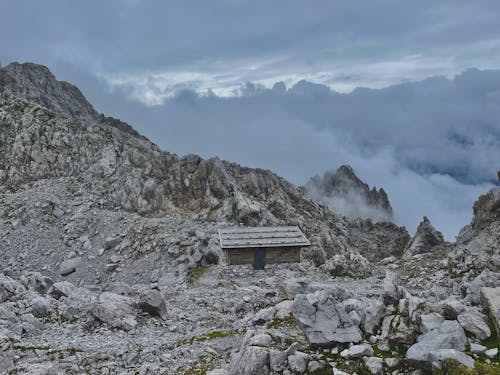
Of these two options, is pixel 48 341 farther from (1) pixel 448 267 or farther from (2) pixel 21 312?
(1) pixel 448 267

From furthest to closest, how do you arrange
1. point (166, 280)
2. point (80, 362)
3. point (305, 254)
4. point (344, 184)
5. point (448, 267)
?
point (344, 184), point (305, 254), point (166, 280), point (448, 267), point (80, 362)

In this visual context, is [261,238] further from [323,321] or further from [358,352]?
[358,352]

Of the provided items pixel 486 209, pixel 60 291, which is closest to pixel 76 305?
pixel 60 291

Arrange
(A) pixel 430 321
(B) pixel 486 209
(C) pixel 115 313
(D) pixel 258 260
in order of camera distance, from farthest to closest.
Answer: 1. (B) pixel 486 209
2. (D) pixel 258 260
3. (C) pixel 115 313
4. (A) pixel 430 321

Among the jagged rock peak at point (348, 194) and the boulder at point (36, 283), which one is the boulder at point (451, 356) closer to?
the boulder at point (36, 283)

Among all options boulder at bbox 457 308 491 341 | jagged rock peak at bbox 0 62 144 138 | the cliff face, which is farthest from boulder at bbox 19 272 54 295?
jagged rock peak at bbox 0 62 144 138

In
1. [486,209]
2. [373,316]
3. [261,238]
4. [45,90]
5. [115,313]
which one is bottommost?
[115,313]

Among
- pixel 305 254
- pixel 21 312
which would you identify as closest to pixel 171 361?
pixel 21 312

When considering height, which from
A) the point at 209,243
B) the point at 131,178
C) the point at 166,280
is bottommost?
the point at 166,280

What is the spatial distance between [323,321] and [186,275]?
2448 cm

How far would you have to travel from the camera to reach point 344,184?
433ft

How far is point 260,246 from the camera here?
126ft

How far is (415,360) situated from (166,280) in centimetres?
2918

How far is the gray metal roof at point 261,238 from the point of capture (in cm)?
3828
